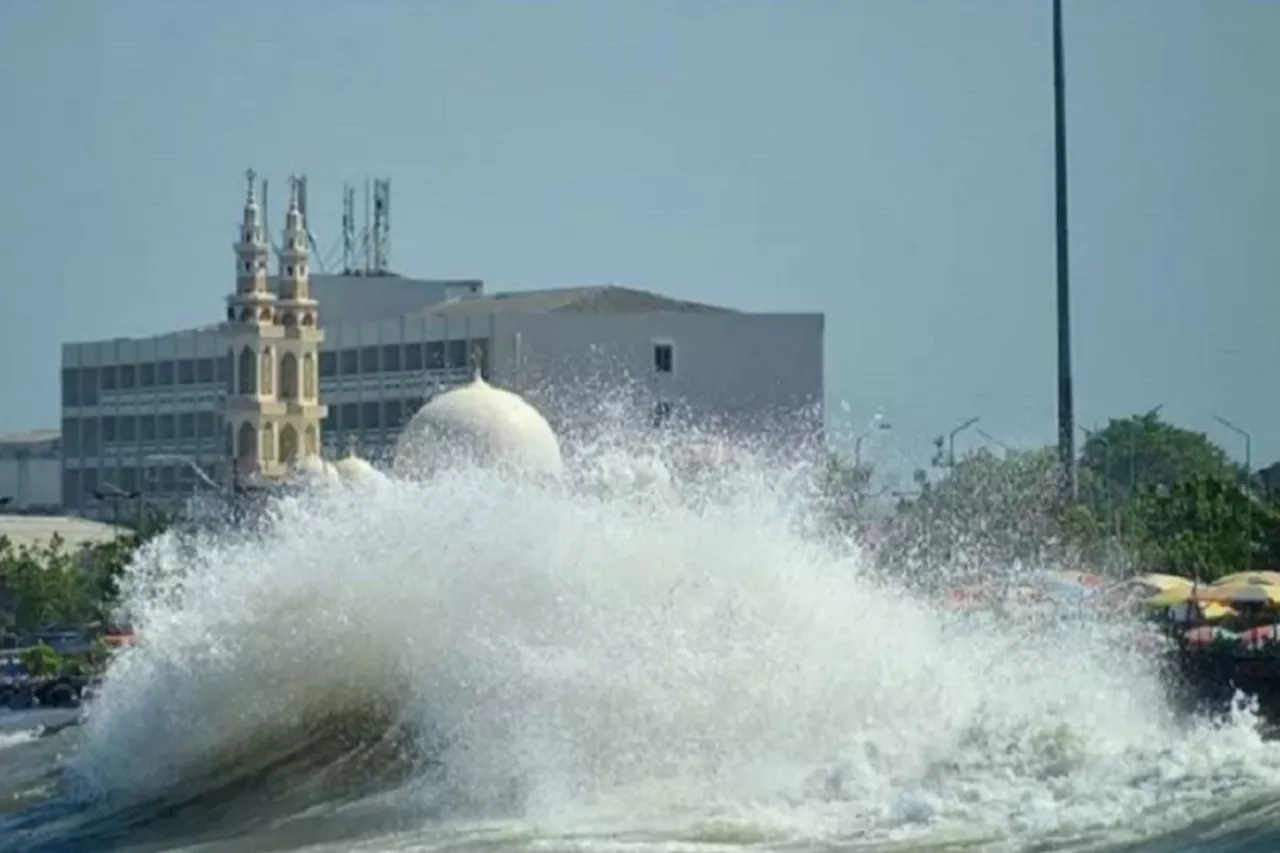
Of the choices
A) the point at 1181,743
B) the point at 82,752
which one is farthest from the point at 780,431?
the point at 1181,743

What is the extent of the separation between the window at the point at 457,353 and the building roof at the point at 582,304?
138 centimetres

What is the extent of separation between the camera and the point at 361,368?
11938 centimetres

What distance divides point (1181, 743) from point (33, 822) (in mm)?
11536

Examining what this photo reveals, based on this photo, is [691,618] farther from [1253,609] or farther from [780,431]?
[780,431]

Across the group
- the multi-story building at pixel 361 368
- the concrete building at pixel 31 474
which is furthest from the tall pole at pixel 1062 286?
the concrete building at pixel 31 474

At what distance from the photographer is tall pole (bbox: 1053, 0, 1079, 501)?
196 ft

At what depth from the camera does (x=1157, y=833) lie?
2330cm

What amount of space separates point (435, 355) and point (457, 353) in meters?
1.32

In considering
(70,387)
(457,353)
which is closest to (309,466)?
(457,353)

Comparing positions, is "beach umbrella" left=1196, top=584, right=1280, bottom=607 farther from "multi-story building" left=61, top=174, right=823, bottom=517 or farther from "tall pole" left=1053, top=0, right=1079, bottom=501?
"multi-story building" left=61, top=174, right=823, bottom=517

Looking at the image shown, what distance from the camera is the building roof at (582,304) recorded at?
375 feet

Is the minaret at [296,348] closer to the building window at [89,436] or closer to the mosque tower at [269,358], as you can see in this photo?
the mosque tower at [269,358]

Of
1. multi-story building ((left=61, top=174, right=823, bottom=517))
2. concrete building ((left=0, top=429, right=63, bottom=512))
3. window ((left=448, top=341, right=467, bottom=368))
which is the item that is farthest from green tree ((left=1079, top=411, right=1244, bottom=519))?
concrete building ((left=0, top=429, right=63, bottom=512))

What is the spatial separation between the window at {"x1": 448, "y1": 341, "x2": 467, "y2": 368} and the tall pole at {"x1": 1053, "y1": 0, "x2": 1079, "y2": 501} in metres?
55.4
